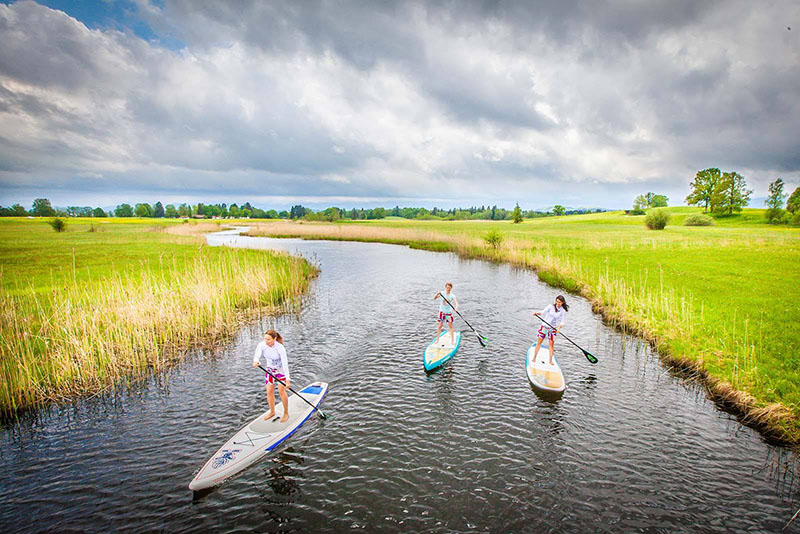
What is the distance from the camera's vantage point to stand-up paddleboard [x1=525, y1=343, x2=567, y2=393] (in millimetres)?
13781

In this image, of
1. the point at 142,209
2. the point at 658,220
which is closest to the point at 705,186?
the point at 658,220

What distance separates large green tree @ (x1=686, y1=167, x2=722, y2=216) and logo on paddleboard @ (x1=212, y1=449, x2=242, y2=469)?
13985cm

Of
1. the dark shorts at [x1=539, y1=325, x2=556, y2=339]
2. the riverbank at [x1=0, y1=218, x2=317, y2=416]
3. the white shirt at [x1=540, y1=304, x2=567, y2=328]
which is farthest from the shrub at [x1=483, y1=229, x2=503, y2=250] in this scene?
the white shirt at [x1=540, y1=304, x2=567, y2=328]

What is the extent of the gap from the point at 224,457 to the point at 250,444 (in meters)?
0.70

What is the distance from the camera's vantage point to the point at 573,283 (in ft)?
99.6

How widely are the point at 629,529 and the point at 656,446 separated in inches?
147

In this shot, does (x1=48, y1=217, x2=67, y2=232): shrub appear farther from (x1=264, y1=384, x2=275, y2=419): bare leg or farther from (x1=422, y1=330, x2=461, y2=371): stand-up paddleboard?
(x1=422, y1=330, x2=461, y2=371): stand-up paddleboard

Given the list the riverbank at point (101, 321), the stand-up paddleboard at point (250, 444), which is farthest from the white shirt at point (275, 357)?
the riverbank at point (101, 321)

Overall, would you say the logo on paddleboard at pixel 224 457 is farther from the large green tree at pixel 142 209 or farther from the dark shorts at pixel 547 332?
the large green tree at pixel 142 209

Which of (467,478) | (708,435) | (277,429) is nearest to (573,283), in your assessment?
(708,435)

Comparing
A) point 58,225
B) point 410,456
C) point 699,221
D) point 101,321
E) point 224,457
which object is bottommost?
point 410,456

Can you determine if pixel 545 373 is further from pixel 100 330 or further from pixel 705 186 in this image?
pixel 705 186

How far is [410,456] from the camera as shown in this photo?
33.8 ft

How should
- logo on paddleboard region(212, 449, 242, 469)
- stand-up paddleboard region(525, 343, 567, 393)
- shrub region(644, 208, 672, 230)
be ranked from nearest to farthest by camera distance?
logo on paddleboard region(212, 449, 242, 469) → stand-up paddleboard region(525, 343, 567, 393) → shrub region(644, 208, 672, 230)
